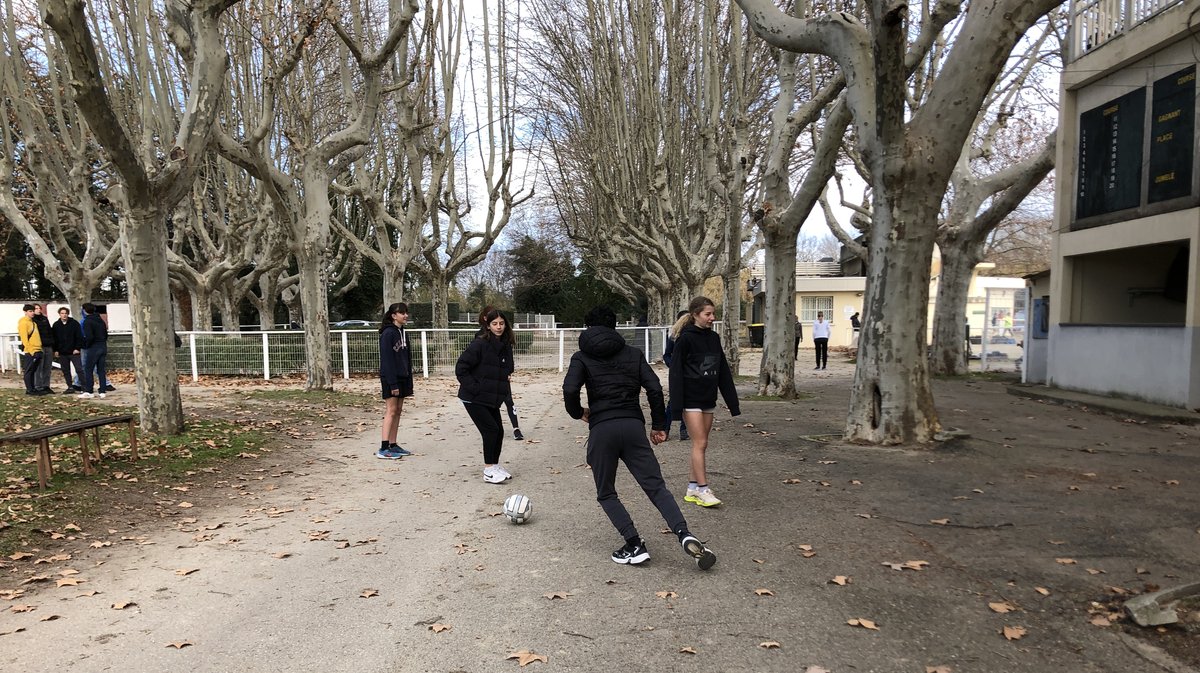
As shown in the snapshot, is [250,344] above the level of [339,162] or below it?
Answer: below

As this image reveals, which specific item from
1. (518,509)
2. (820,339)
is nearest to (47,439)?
(518,509)

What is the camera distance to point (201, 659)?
10.9ft

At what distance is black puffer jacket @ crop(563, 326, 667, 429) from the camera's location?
15.1 feet

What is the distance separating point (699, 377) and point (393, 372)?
3.95 metres

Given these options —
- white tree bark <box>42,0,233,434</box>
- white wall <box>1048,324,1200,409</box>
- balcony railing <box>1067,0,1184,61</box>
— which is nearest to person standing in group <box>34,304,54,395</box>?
white tree bark <box>42,0,233,434</box>

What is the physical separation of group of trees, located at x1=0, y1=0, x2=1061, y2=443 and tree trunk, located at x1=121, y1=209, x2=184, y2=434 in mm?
26

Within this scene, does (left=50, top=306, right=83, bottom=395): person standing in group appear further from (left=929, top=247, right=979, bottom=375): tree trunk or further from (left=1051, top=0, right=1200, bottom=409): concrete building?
(left=1051, top=0, right=1200, bottom=409): concrete building

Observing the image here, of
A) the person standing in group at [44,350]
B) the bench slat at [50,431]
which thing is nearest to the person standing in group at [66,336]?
the person standing in group at [44,350]

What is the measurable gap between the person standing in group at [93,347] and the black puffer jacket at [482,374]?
10100mm

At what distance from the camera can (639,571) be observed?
445cm

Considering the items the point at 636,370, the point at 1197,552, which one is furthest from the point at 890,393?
the point at 636,370

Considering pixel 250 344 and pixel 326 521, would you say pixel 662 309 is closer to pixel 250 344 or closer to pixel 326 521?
pixel 250 344

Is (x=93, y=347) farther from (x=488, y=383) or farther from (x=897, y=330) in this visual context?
(x=897, y=330)

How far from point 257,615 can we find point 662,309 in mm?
26883
